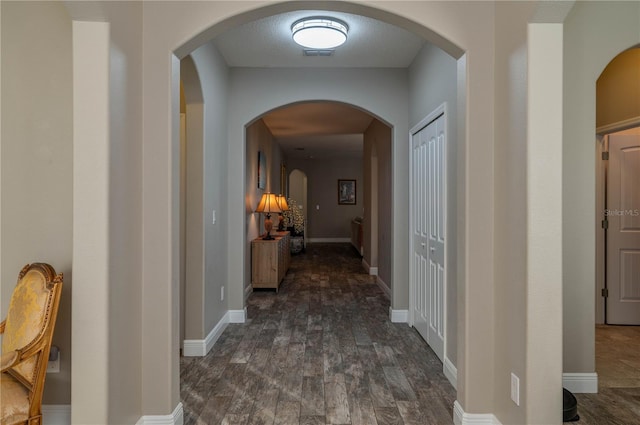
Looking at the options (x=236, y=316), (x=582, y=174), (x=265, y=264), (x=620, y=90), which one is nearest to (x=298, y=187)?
(x=265, y=264)

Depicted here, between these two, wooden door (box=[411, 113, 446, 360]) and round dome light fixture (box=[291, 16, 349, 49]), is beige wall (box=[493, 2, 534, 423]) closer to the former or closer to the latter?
wooden door (box=[411, 113, 446, 360])

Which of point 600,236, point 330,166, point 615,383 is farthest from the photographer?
point 330,166

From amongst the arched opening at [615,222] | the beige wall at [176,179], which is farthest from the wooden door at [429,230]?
the arched opening at [615,222]

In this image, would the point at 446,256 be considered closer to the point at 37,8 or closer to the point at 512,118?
the point at 512,118

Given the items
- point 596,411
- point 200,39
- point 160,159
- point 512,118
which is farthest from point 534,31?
point 596,411

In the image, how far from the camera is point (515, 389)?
2086mm

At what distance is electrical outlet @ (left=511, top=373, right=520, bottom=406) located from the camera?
206 centimetres

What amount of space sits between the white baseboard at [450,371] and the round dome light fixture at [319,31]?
271cm

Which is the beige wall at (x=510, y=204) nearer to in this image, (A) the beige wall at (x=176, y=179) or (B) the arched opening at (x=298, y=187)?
(A) the beige wall at (x=176, y=179)

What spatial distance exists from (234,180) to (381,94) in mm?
1888

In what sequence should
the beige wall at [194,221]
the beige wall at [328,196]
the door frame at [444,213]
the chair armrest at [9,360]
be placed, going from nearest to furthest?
the chair armrest at [9,360]
the door frame at [444,213]
the beige wall at [194,221]
the beige wall at [328,196]

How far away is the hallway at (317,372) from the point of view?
2631mm

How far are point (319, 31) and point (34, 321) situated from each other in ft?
9.18

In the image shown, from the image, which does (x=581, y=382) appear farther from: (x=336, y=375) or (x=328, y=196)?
(x=328, y=196)
